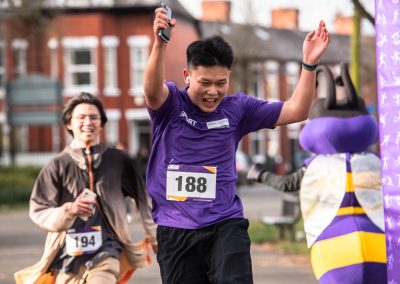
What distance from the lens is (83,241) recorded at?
7.52 m

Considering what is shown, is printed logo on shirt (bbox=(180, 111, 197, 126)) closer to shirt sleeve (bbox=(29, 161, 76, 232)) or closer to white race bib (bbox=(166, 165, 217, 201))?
white race bib (bbox=(166, 165, 217, 201))

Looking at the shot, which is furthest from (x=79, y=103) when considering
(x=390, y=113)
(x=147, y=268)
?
(x=147, y=268)

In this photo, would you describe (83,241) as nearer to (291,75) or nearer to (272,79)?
(272,79)

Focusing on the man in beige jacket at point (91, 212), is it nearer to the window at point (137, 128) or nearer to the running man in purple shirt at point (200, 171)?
the running man in purple shirt at point (200, 171)

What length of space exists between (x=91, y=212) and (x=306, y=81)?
227 cm

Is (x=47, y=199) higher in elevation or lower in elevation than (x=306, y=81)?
lower

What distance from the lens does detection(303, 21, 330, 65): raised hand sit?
553cm

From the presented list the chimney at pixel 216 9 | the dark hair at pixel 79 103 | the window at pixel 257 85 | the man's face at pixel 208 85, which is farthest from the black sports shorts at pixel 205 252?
the window at pixel 257 85

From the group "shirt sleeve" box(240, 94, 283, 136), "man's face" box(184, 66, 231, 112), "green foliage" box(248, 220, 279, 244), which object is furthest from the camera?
"green foliage" box(248, 220, 279, 244)

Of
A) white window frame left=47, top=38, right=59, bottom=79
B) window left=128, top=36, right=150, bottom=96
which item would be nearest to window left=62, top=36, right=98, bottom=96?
white window frame left=47, top=38, right=59, bottom=79

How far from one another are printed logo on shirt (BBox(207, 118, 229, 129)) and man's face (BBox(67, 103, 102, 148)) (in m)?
2.09

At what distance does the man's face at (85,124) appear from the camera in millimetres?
7793

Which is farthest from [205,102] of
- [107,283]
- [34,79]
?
[34,79]

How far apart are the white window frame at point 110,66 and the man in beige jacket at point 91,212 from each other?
3855cm
